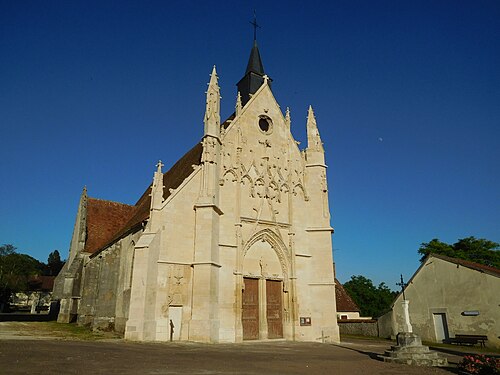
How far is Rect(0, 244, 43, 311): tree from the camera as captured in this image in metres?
54.8

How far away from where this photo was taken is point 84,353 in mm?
10836

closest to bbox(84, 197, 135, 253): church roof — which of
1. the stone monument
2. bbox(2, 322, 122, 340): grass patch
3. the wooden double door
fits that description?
bbox(2, 322, 122, 340): grass patch

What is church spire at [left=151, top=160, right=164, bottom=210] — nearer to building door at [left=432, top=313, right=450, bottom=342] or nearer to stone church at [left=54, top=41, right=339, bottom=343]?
stone church at [left=54, top=41, right=339, bottom=343]

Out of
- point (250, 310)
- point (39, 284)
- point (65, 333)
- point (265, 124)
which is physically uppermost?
point (265, 124)

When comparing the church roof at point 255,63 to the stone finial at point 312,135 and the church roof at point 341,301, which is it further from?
the church roof at point 341,301

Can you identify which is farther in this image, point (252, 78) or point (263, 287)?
point (252, 78)

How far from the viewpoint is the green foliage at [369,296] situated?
53.7 m

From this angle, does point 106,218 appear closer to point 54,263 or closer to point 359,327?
point 359,327

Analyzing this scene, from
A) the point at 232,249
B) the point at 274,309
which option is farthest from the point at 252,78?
the point at 274,309

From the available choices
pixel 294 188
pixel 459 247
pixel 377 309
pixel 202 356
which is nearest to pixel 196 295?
pixel 202 356

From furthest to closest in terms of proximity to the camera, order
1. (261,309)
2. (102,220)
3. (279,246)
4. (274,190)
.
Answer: (102,220)
(274,190)
(279,246)
(261,309)

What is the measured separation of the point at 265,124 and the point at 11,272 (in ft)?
174

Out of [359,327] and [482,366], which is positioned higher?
[359,327]

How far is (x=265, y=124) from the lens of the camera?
78.6ft
